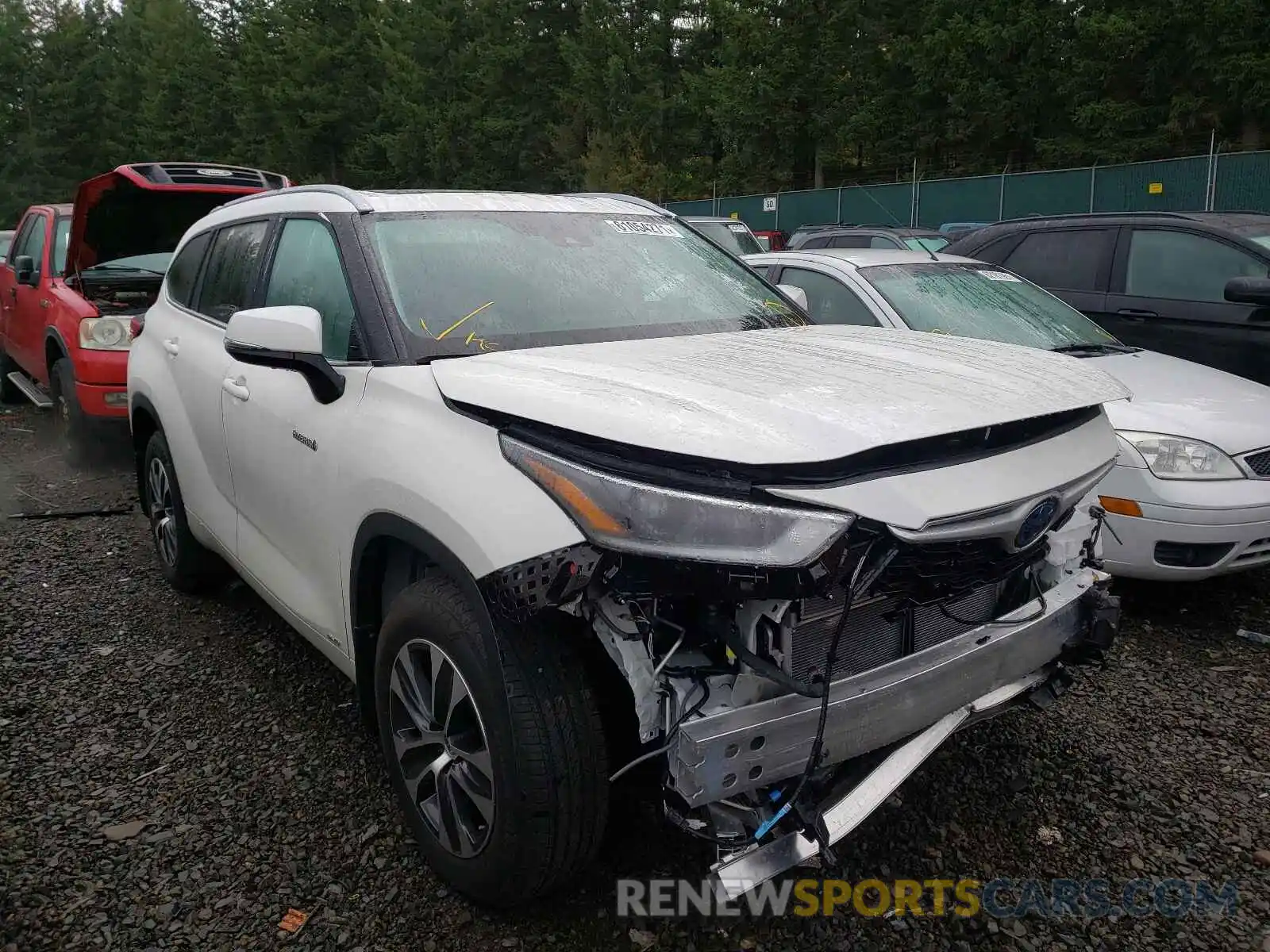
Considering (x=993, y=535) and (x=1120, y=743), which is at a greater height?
(x=993, y=535)

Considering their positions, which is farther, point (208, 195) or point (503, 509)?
point (208, 195)

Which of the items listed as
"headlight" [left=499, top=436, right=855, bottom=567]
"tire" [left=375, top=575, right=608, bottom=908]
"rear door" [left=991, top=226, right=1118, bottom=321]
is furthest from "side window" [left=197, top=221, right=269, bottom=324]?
"rear door" [left=991, top=226, right=1118, bottom=321]

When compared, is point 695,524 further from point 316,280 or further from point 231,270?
point 231,270

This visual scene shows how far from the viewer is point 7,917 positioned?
2.49 m

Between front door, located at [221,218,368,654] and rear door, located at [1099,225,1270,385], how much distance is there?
17.7ft

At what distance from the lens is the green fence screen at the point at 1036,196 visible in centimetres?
1875

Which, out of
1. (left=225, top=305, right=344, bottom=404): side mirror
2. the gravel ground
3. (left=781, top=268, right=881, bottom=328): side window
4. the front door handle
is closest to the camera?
the gravel ground

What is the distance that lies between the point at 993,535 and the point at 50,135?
6192 centimetres

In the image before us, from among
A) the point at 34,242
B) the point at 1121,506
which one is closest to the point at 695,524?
the point at 1121,506

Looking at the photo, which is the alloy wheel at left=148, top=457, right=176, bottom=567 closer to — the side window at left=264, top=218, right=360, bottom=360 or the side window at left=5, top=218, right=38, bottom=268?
the side window at left=264, top=218, right=360, bottom=360

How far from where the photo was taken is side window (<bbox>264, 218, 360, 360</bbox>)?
2891 mm

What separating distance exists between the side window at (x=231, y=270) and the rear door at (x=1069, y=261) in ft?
16.8

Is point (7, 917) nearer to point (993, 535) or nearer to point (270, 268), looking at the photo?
point (270, 268)

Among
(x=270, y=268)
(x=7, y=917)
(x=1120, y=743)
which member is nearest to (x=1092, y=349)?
(x=1120, y=743)
